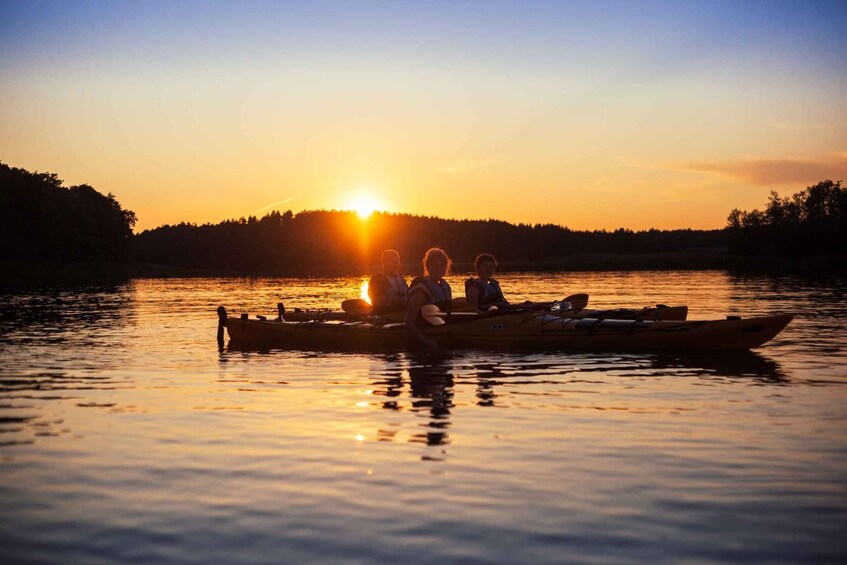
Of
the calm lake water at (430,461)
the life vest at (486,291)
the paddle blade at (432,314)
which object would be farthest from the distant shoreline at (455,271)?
the calm lake water at (430,461)

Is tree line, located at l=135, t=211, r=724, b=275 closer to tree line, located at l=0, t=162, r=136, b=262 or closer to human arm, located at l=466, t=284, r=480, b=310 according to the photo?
tree line, located at l=0, t=162, r=136, b=262

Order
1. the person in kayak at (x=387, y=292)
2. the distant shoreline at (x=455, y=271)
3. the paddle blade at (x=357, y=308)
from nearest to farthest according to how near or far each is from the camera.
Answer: the person in kayak at (x=387, y=292) → the paddle blade at (x=357, y=308) → the distant shoreline at (x=455, y=271)

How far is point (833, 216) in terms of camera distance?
9831 centimetres

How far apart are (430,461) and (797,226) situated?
321 feet

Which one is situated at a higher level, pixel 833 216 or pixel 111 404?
pixel 833 216

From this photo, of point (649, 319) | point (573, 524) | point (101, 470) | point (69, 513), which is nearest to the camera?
point (573, 524)

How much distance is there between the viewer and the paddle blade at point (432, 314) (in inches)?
567

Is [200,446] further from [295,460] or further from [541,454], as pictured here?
[541,454]

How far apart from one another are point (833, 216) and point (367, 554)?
104439mm

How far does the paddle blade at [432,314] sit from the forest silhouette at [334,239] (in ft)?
217

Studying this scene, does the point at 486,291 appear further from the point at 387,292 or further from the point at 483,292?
the point at 387,292

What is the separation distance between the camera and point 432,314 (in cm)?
1457

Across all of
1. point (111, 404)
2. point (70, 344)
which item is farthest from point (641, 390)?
point (70, 344)

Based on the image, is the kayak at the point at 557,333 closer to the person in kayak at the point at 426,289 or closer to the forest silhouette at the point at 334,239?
the person in kayak at the point at 426,289
